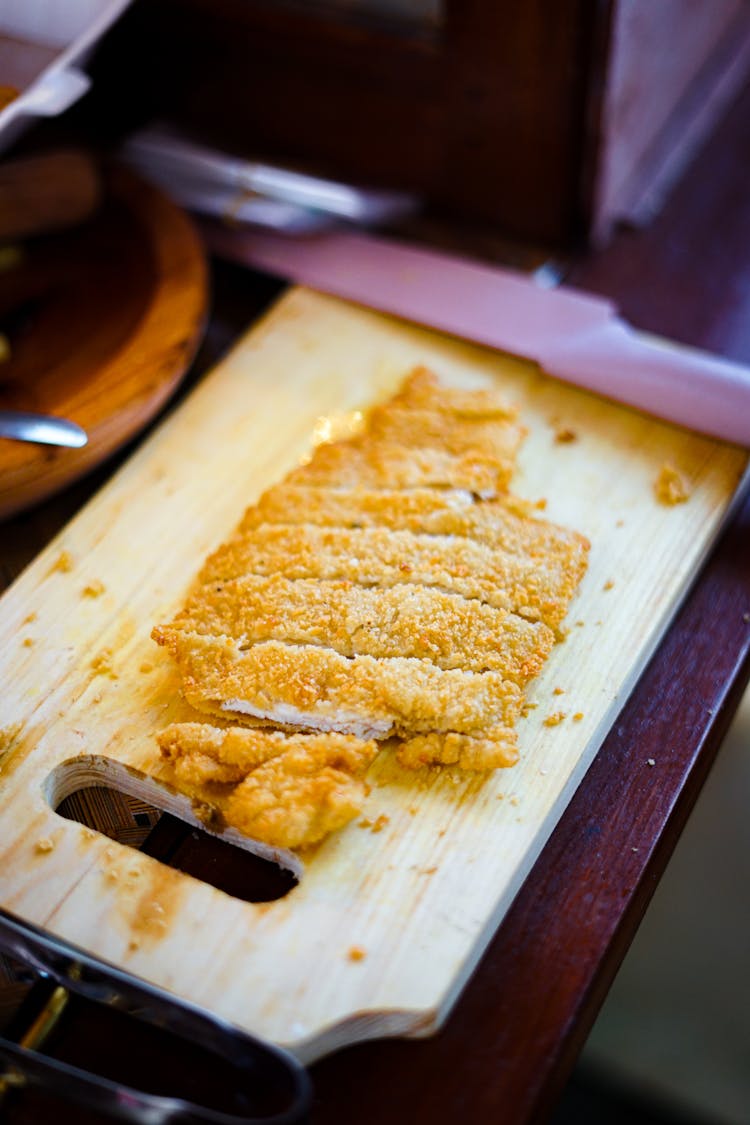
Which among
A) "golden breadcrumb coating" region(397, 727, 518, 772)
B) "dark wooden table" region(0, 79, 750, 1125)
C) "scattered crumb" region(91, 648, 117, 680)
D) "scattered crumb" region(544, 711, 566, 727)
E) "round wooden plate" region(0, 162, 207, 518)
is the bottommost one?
"dark wooden table" region(0, 79, 750, 1125)

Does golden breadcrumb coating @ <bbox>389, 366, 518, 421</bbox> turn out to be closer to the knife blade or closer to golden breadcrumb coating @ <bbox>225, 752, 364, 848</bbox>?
the knife blade

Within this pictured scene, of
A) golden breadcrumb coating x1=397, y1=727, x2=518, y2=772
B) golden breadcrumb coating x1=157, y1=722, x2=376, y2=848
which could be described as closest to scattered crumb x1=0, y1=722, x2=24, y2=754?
golden breadcrumb coating x1=157, y1=722, x2=376, y2=848

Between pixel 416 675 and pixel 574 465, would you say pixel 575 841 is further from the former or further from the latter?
pixel 574 465

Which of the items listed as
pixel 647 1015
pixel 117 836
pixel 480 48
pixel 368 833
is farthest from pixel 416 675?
pixel 647 1015

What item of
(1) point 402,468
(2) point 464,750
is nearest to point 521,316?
(1) point 402,468

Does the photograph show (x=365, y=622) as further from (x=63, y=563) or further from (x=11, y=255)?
(x=11, y=255)

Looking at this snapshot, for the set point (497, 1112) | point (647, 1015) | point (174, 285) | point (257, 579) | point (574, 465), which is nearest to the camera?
point (497, 1112)
